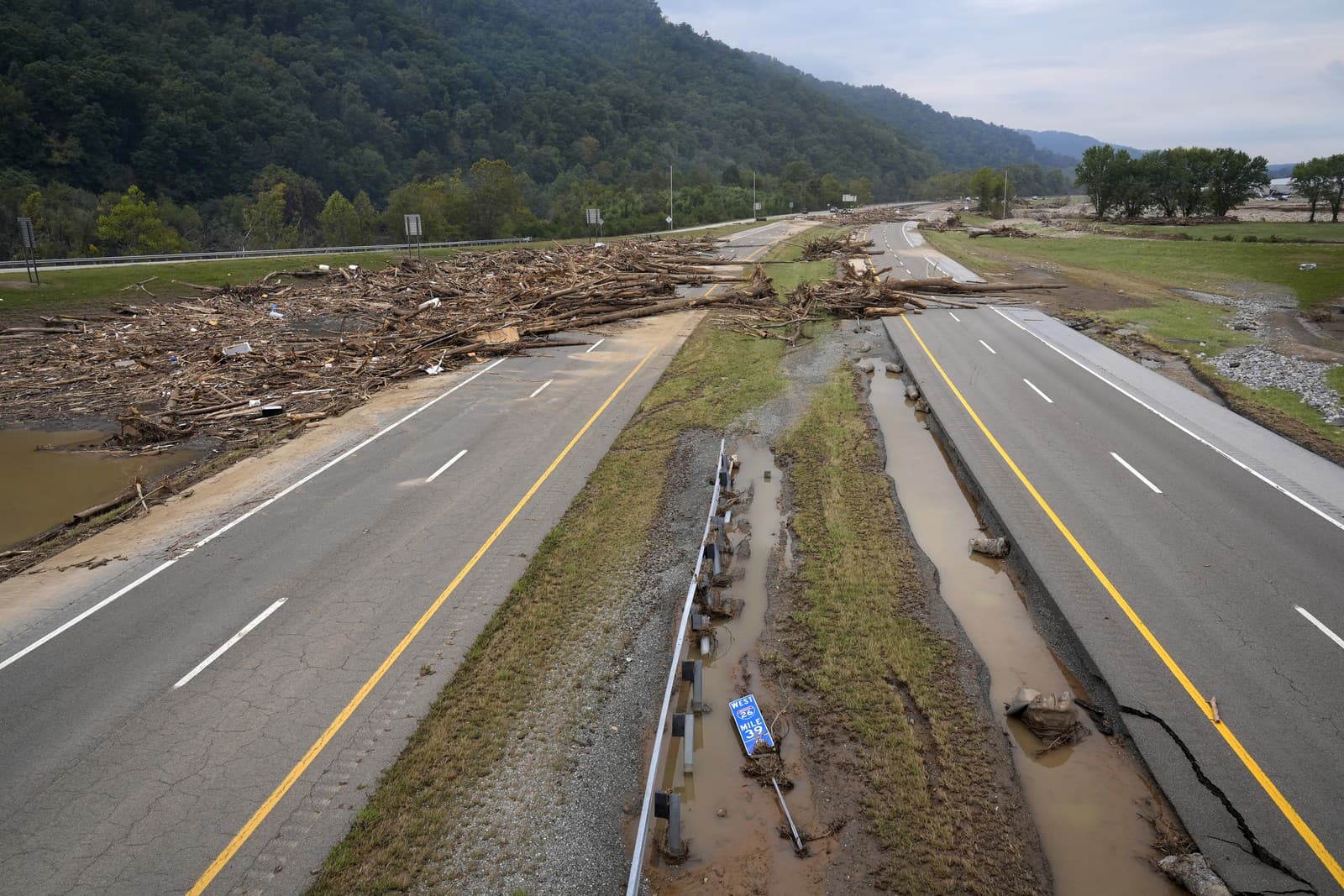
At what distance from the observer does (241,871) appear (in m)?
7.70

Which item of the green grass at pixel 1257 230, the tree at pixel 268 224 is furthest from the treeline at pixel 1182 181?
the tree at pixel 268 224

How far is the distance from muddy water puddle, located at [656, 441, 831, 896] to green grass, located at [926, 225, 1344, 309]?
39102 millimetres

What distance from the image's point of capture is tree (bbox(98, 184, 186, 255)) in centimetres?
6038

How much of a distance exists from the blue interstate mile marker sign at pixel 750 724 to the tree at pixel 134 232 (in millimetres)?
67652

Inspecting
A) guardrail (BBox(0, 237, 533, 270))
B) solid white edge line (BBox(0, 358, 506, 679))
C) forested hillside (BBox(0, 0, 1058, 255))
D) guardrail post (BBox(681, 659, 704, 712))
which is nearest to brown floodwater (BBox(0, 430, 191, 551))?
solid white edge line (BBox(0, 358, 506, 679))

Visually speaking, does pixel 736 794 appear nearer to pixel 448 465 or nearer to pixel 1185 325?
pixel 448 465

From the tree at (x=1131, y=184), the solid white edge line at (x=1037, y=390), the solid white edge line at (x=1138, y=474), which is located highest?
the tree at (x=1131, y=184)

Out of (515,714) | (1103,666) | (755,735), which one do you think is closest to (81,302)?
(515,714)

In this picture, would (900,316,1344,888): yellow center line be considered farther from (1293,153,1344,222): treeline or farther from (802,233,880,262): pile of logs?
(1293,153,1344,222): treeline

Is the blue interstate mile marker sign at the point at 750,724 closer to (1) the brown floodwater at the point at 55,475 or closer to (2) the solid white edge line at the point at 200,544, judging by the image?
(2) the solid white edge line at the point at 200,544

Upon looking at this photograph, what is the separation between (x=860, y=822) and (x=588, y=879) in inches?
117

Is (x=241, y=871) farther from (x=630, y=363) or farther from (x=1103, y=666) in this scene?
(x=630, y=363)

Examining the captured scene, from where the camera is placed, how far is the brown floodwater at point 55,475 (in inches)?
679

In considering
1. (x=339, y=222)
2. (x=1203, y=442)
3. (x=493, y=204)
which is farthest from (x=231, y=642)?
(x=493, y=204)
